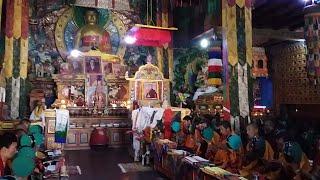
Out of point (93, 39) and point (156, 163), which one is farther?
point (93, 39)

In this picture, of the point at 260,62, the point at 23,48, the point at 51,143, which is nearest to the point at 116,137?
the point at 51,143

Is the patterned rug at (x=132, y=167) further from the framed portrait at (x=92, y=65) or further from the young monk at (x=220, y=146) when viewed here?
the framed portrait at (x=92, y=65)

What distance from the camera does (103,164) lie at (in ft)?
26.6

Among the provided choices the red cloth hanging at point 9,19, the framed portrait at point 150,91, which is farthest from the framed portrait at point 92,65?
the red cloth hanging at point 9,19

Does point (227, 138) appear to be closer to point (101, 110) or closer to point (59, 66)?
point (101, 110)

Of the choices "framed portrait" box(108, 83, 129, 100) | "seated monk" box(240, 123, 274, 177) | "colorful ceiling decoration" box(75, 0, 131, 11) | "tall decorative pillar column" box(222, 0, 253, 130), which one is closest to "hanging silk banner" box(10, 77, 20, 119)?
"colorful ceiling decoration" box(75, 0, 131, 11)

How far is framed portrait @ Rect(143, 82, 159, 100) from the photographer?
11.6 metres

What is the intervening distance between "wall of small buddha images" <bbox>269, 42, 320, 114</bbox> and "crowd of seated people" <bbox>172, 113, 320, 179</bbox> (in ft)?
21.5

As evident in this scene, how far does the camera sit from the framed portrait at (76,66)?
1193 centimetres

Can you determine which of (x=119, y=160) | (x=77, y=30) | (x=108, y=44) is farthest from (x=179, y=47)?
(x=119, y=160)

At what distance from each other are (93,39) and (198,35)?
3.92 meters

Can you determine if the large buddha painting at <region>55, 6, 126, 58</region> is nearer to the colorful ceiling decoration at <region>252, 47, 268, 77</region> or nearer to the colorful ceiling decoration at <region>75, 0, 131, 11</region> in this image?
the colorful ceiling decoration at <region>75, 0, 131, 11</region>

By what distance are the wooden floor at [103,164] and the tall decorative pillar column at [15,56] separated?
2.08m

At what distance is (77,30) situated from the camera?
12.8 m
